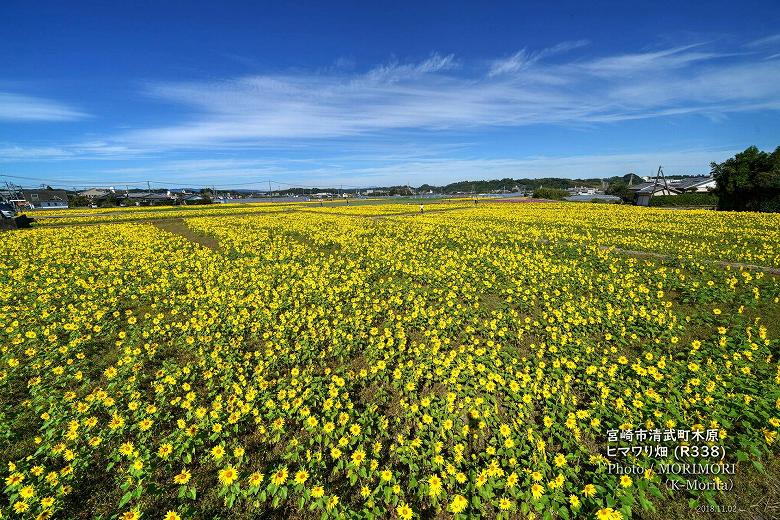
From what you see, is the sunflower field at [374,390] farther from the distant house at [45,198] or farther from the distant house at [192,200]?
the distant house at [45,198]

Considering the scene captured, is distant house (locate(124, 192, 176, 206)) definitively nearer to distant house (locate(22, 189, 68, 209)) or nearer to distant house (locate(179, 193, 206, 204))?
distant house (locate(179, 193, 206, 204))

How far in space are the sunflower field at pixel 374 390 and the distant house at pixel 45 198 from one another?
4517 inches

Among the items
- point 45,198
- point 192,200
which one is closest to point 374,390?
point 192,200

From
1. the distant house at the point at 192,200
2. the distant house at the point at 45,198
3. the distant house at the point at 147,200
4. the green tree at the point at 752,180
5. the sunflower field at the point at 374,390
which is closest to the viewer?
the sunflower field at the point at 374,390

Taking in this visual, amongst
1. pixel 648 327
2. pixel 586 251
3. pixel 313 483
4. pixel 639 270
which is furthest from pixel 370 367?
pixel 586 251

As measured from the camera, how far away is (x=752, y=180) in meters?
32.3

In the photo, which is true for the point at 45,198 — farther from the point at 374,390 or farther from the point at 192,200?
the point at 374,390

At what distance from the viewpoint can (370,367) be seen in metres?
6.34

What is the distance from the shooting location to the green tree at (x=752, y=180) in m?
31.0

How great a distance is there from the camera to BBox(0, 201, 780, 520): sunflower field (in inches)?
149

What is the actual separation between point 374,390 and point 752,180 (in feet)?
154

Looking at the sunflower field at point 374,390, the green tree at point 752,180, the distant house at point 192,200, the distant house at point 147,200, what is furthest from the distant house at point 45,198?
the green tree at point 752,180

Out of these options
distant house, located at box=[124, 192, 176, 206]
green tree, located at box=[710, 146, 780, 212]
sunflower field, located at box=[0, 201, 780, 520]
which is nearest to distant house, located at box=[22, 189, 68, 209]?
distant house, located at box=[124, 192, 176, 206]

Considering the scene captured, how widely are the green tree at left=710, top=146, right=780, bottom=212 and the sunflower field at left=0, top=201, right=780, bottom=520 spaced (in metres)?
30.9
